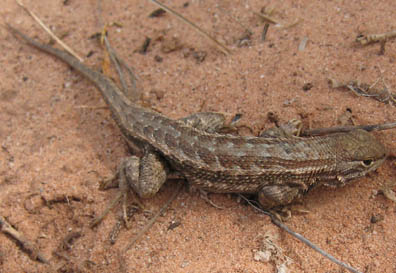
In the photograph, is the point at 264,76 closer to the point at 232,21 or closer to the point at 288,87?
the point at 288,87

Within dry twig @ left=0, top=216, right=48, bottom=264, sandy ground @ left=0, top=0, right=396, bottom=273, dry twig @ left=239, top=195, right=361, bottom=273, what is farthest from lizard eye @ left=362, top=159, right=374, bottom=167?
dry twig @ left=0, top=216, right=48, bottom=264

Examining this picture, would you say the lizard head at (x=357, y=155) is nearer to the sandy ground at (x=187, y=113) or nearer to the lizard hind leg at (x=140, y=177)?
the sandy ground at (x=187, y=113)

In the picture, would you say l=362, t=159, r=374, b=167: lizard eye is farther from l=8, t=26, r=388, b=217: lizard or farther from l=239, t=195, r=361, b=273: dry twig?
l=239, t=195, r=361, b=273: dry twig

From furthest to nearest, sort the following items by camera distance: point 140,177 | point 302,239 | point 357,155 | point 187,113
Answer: point 187,113
point 140,177
point 357,155
point 302,239

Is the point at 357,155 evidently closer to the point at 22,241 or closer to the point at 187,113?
the point at 187,113

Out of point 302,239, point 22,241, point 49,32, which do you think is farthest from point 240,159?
point 49,32

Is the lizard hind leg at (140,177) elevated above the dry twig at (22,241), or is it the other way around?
the lizard hind leg at (140,177)

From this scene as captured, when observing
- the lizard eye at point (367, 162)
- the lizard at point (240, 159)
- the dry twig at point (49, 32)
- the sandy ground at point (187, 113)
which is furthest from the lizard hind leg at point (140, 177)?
the dry twig at point (49, 32)
